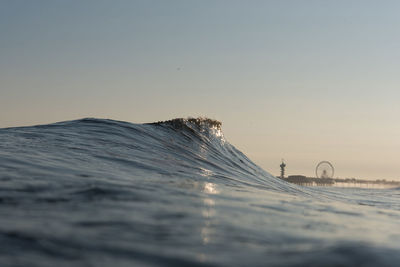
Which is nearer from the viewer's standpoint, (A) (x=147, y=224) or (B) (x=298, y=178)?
(A) (x=147, y=224)

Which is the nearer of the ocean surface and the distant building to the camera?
the ocean surface

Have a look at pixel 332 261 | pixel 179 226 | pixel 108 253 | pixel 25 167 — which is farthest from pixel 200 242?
pixel 25 167

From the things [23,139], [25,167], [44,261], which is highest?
[23,139]

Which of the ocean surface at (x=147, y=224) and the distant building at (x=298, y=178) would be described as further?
the distant building at (x=298, y=178)

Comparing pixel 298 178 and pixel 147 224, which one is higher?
pixel 298 178

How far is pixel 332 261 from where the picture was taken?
293 centimetres

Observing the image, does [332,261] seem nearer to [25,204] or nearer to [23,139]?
[25,204]

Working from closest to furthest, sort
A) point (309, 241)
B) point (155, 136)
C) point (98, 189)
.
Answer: point (309, 241) < point (98, 189) < point (155, 136)

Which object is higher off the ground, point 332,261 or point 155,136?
point 155,136

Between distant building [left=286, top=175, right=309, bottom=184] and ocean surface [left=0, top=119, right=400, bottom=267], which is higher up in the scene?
distant building [left=286, top=175, right=309, bottom=184]

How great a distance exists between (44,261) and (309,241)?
233 cm

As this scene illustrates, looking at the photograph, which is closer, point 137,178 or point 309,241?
point 309,241

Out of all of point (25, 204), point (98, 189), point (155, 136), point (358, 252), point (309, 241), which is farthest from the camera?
point (155, 136)

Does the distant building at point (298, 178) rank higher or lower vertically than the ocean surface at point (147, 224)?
higher
